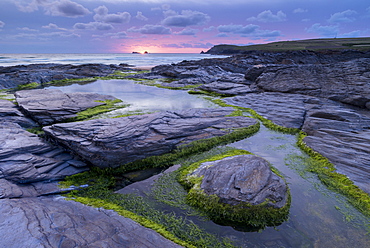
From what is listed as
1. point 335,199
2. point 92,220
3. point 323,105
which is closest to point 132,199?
point 92,220

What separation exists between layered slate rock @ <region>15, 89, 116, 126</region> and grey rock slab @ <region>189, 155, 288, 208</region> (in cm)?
1144

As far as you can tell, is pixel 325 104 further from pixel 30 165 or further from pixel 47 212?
pixel 30 165

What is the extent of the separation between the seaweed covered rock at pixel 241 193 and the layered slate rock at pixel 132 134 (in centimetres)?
276

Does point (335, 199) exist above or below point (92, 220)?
below

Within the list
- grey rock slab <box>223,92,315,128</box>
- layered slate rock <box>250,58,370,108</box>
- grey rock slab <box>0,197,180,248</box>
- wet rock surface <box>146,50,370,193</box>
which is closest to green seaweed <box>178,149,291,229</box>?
grey rock slab <box>0,197,180,248</box>

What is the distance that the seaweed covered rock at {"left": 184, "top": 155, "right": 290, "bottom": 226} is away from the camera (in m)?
5.61

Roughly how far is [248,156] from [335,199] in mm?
3028

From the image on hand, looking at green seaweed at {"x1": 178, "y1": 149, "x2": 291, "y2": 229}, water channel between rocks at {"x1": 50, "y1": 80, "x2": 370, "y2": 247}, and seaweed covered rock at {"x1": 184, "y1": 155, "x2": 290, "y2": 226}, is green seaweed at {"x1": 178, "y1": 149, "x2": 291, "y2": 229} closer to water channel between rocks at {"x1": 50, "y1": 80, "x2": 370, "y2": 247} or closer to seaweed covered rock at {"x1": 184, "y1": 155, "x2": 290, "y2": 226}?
seaweed covered rock at {"x1": 184, "y1": 155, "x2": 290, "y2": 226}

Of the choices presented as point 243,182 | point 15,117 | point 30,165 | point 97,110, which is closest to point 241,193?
point 243,182

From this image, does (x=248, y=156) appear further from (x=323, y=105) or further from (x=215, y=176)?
(x=323, y=105)

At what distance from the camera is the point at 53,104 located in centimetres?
1542

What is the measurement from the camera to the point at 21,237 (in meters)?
4.16

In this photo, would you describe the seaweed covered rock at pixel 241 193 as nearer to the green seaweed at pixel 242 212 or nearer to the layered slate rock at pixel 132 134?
the green seaweed at pixel 242 212

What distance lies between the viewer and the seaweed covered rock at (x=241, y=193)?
5.61 metres
